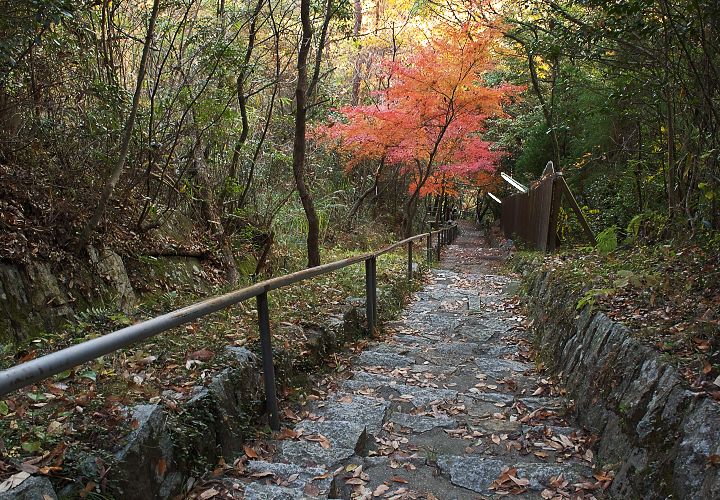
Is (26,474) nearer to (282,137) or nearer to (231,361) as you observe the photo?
(231,361)

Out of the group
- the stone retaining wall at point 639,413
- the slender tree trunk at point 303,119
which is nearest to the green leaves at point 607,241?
the stone retaining wall at point 639,413

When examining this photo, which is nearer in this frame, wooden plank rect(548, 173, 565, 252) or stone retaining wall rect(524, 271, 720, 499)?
stone retaining wall rect(524, 271, 720, 499)

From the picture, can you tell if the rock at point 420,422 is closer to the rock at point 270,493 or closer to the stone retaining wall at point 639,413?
the stone retaining wall at point 639,413

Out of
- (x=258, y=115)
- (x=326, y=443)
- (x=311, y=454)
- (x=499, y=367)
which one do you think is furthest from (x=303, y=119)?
(x=311, y=454)

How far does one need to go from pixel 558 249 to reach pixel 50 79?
28.3ft

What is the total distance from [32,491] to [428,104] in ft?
43.4

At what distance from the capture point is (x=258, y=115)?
11320mm

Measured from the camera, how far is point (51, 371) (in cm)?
158

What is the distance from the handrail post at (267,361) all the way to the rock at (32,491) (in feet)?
5.26

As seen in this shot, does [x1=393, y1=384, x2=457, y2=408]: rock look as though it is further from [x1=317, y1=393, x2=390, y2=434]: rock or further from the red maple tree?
the red maple tree

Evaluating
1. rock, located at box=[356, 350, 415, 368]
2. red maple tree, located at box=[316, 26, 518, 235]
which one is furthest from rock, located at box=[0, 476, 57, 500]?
red maple tree, located at box=[316, 26, 518, 235]

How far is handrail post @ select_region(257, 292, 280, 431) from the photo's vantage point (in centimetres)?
333

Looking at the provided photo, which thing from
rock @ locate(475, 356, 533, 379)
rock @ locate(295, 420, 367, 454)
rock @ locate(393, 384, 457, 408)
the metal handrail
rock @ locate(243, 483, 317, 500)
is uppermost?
the metal handrail

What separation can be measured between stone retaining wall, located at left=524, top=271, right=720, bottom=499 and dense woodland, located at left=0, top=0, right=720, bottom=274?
184cm
